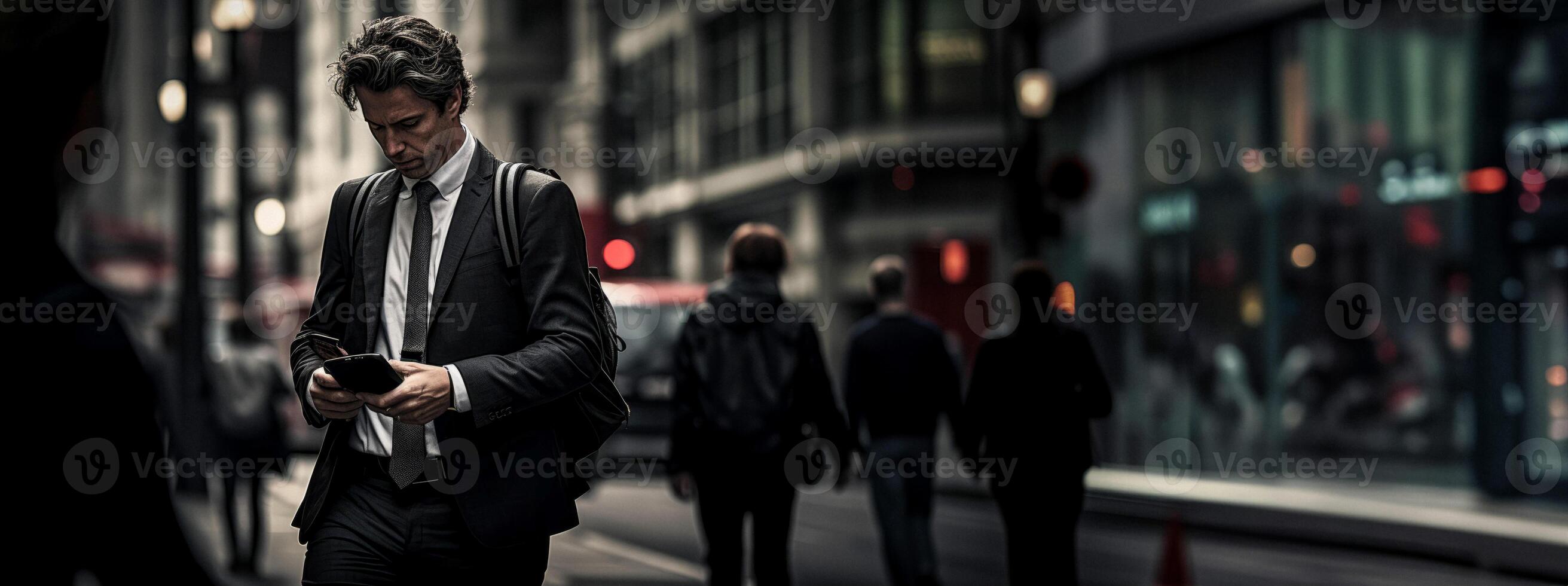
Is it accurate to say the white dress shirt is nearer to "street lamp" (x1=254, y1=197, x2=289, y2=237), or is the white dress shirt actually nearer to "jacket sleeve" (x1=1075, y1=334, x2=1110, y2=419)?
"jacket sleeve" (x1=1075, y1=334, x2=1110, y2=419)

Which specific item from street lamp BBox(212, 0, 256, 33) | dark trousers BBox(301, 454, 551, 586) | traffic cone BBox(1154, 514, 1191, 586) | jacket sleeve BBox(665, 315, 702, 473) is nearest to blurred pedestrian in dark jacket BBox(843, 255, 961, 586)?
traffic cone BBox(1154, 514, 1191, 586)

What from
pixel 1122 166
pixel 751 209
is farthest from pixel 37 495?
pixel 751 209

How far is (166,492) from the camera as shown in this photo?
5.05 ft

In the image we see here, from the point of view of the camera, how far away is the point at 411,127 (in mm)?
2920

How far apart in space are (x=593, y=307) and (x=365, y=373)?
1.64 ft

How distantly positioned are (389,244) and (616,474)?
1352 centimetres

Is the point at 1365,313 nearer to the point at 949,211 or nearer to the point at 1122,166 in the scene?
the point at 1122,166

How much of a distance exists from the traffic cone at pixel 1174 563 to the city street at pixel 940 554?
66.9 inches

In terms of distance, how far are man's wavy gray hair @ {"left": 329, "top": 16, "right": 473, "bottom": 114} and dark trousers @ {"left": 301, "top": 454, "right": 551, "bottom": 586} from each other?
2.19 feet
